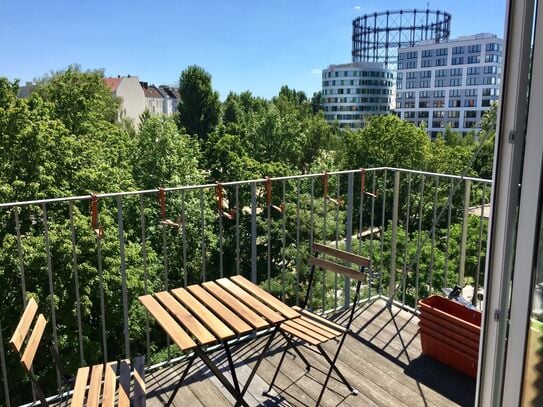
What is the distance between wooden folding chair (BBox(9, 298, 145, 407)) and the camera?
6.00ft

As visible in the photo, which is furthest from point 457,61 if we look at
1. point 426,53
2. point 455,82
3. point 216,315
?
point 216,315

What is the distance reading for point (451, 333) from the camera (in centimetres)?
311

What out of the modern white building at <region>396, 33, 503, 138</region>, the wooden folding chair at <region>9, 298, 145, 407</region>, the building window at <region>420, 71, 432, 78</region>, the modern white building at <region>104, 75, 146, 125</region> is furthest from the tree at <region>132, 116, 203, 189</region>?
the building window at <region>420, 71, 432, 78</region>

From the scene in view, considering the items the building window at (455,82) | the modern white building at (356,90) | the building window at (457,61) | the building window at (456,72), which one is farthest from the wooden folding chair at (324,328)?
the modern white building at (356,90)

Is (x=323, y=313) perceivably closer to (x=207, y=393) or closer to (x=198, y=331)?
(x=207, y=393)

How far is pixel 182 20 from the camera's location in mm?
49375

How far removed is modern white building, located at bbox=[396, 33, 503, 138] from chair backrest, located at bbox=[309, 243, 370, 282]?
230 ft

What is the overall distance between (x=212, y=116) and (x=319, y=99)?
60.9m

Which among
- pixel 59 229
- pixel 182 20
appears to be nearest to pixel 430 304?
pixel 59 229

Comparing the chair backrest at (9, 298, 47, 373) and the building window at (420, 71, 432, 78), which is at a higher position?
the building window at (420, 71, 432, 78)

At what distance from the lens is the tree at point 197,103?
131 feet

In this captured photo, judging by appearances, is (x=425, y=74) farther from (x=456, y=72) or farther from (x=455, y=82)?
(x=455, y=82)

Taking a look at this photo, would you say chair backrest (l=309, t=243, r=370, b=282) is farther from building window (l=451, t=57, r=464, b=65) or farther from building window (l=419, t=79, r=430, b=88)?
building window (l=419, t=79, r=430, b=88)

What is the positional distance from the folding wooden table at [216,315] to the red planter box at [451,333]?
4.18ft
